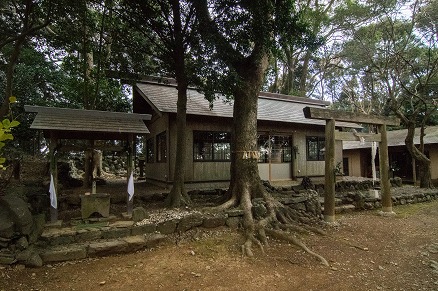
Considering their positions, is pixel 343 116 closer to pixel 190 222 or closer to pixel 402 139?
pixel 190 222

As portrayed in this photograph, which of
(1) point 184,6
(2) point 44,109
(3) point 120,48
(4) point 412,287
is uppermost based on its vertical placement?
(1) point 184,6

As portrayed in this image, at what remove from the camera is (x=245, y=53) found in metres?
7.90

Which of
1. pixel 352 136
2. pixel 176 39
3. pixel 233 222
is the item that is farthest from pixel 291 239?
pixel 176 39

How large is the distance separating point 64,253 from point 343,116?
765cm

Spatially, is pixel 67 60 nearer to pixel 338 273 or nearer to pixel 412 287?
pixel 338 273

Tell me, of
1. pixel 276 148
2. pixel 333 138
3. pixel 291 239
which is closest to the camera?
pixel 291 239

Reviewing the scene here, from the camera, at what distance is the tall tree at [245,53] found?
6918 millimetres

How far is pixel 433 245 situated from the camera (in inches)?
240

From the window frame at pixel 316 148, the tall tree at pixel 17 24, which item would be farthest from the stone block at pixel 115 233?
the window frame at pixel 316 148

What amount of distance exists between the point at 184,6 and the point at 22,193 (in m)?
6.96

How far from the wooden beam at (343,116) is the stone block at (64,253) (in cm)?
599

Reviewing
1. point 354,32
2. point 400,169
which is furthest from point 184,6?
point 400,169

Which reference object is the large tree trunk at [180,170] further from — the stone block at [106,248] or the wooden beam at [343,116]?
the wooden beam at [343,116]

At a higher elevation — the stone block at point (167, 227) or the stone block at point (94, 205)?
the stone block at point (94, 205)
